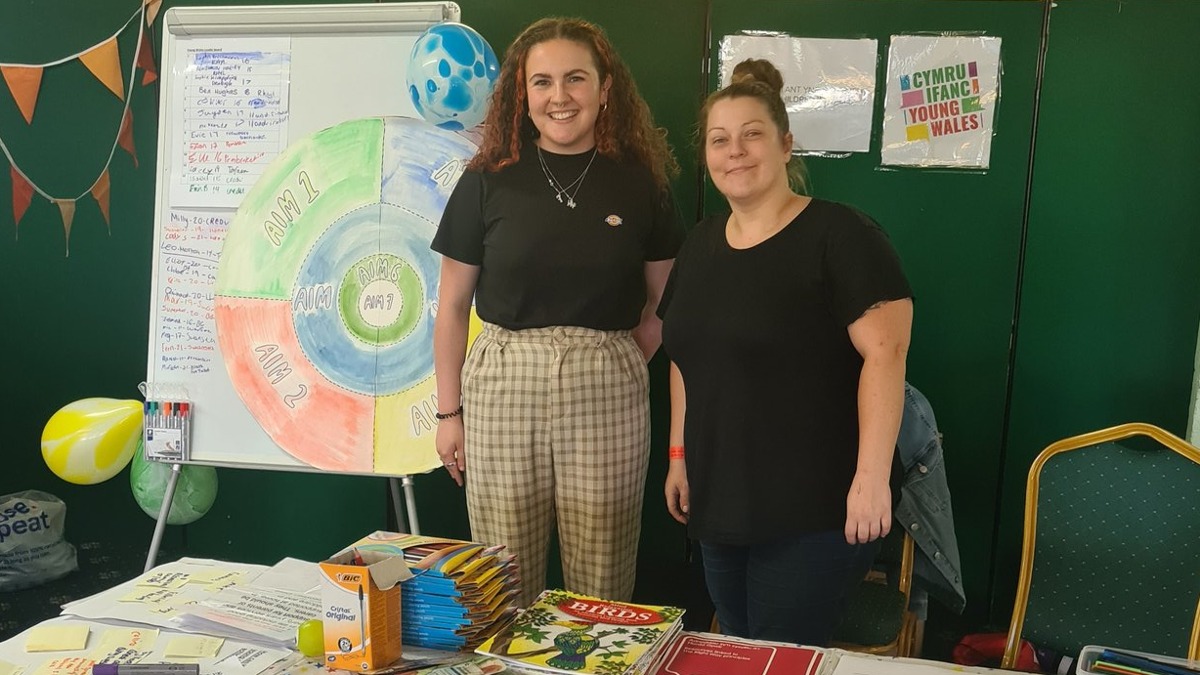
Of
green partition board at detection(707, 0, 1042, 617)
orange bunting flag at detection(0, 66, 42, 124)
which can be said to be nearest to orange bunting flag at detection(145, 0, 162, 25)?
orange bunting flag at detection(0, 66, 42, 124)

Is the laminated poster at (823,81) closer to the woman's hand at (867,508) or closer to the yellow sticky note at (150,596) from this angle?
the woman's hand at (867,508)

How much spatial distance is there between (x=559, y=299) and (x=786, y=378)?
1.76ft

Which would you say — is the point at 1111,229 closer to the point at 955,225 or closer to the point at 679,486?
the point at 955,225

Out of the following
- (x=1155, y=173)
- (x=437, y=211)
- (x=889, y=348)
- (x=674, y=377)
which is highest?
(x=1155, y=173)

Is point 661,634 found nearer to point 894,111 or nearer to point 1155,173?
point 894,111

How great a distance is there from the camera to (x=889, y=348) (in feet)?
4.42

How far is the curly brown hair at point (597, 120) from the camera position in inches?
70.5

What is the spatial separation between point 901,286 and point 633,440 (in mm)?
677

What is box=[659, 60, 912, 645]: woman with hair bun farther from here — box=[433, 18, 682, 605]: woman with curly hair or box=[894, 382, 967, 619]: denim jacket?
box=[894, 382, 967, 619]: denim jacket

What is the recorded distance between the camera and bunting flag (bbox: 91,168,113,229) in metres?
2.96

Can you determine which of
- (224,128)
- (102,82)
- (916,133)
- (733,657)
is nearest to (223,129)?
(224,128)

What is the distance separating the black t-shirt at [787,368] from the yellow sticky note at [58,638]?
91cm

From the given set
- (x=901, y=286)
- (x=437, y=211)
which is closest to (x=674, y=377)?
(x=901, y=286)

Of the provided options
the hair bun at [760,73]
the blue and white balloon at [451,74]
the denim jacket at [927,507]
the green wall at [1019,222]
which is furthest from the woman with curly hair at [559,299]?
the green wall at [1019,222]
